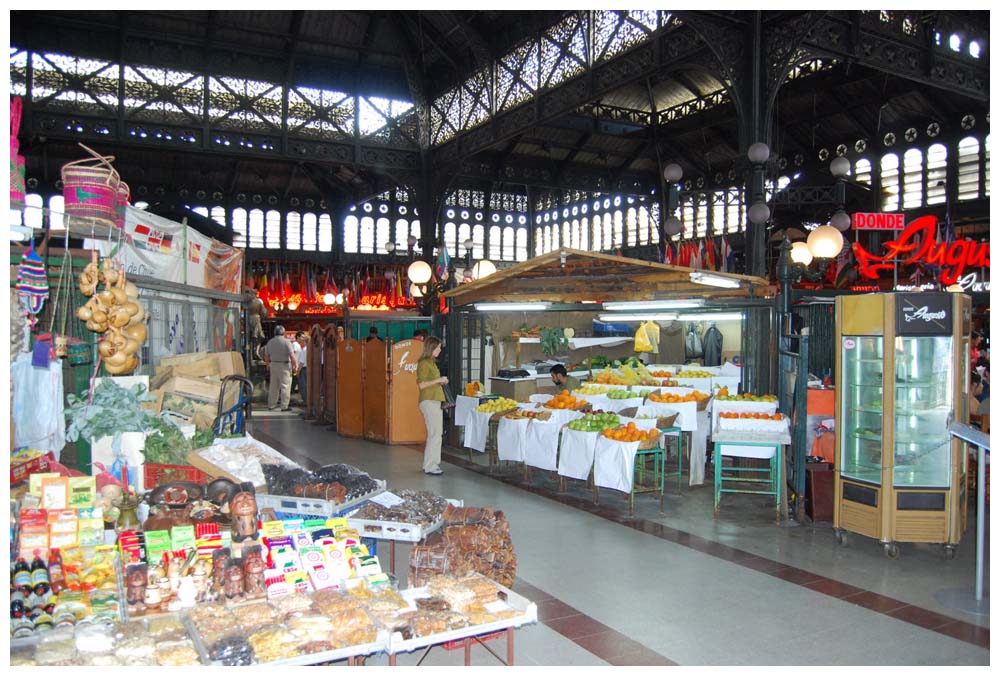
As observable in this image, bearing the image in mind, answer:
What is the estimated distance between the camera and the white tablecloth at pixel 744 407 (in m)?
8.31

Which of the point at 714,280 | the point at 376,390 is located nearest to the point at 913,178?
the point at 714,280

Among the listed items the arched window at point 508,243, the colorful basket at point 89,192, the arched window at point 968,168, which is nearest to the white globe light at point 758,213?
the colorful basket at point 89,192

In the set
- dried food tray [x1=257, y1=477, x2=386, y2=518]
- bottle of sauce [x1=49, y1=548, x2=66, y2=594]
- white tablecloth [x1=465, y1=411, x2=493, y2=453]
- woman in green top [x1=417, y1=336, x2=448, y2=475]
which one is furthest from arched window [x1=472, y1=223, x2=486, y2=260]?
bottle of sauce [x1=49, y1=548, x2=66, y2=594]

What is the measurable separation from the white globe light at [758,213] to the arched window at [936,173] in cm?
974

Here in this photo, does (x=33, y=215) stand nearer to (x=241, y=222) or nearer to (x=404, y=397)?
(x=404, y=397)

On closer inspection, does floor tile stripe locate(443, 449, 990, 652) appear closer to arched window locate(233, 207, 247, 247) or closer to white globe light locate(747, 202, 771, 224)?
white globe light locate(747, 202, 771, 224)

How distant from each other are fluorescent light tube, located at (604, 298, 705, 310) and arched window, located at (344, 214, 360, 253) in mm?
17335

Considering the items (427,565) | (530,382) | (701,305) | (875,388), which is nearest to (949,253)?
(701,305)

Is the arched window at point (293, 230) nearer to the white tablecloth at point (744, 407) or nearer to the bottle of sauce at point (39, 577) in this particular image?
the white tablecloth at point (744, 407)

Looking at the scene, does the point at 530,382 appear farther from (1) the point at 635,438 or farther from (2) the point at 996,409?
(2) the point at 996,409

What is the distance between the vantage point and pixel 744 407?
27.6 feet

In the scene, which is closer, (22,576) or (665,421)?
(22,576)

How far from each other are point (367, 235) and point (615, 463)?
69.4ft

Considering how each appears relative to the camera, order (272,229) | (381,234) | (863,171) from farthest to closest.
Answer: (381,234), (272,229), (863,171)
